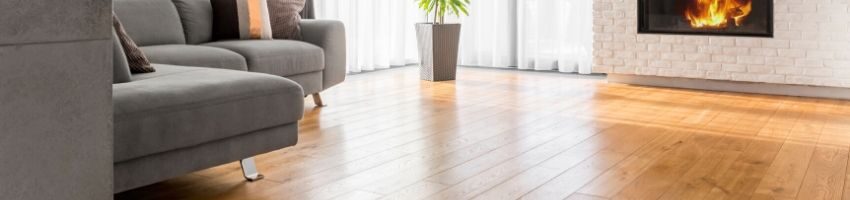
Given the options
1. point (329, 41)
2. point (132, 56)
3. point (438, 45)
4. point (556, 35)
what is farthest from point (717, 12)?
point (132, 56)

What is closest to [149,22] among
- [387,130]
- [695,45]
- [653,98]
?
[387,130]

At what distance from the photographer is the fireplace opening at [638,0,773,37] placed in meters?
5.13

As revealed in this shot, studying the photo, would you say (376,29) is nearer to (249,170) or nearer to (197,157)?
(249,170)

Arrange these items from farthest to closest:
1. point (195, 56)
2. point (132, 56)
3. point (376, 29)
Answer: point (376, 29) < point (195, 56) < point (132, 56)

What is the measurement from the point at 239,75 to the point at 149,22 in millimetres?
1597

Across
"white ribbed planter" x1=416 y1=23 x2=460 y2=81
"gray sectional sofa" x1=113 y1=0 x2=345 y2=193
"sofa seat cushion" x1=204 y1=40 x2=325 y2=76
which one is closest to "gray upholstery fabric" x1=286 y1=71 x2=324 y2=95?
"sofa seat cushion" x1=204 y1=40 x2=325 y2=76

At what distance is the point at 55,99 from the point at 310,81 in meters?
2.63

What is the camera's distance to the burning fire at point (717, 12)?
5.18 m

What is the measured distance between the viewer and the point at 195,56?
156 inches

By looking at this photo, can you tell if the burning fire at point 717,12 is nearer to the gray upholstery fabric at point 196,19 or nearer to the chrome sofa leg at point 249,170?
the gray upholstery fabric at point 196,19

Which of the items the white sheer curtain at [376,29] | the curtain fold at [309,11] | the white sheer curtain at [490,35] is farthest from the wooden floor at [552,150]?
the white sheer curtain at [490,35]

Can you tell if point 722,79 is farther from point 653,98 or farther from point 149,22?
point 149,22

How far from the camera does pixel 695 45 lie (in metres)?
5.37

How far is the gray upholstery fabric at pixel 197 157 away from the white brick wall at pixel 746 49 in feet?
10.5
